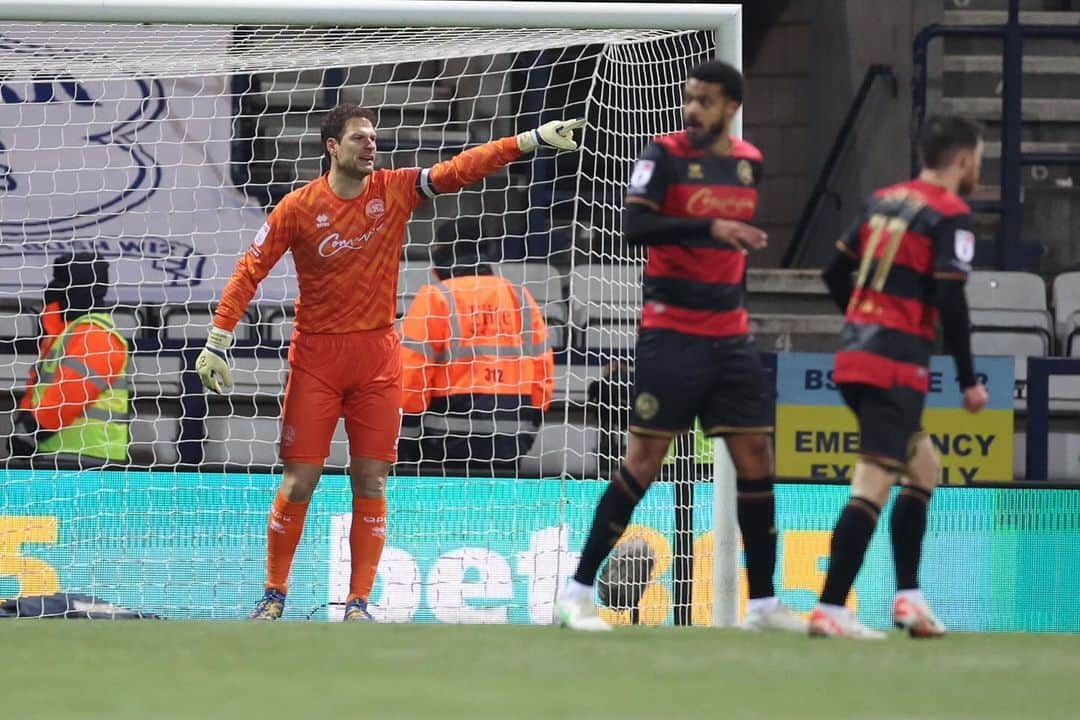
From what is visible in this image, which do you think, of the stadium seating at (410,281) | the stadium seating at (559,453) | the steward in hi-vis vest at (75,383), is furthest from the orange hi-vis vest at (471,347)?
the steward in hi-vis vest at (75,383)

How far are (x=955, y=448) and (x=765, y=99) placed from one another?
4780mm

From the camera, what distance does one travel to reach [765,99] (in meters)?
14.1

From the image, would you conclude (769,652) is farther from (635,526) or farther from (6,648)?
(635,526)

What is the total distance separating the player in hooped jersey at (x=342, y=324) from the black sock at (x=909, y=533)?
6.85 feet

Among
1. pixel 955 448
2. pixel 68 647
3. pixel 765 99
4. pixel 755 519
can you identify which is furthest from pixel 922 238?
pixel 765 99

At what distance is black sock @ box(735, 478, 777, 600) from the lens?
565 centimetres

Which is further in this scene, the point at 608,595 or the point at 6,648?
the point at 608,595

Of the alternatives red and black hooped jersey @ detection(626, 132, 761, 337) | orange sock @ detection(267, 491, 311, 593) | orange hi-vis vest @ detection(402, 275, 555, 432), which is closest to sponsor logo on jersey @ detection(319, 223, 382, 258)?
orange sock @ detection(267, 491, 311, 593)

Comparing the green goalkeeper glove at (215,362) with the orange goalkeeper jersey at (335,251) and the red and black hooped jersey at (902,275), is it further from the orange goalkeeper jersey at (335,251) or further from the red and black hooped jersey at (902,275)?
the red and black hooped jersey at (902,275)

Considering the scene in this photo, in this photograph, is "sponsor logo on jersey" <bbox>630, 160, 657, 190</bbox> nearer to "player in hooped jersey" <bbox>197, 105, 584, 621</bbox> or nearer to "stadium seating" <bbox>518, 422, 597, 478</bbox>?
"player in hooped jersey" <bbox>197, 105, 584, 621</bbox>

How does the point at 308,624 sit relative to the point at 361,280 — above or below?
below

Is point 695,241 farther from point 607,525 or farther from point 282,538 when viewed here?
point 282,538

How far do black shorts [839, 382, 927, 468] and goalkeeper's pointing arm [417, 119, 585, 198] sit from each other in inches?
74.8

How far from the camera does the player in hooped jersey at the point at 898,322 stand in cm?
517
